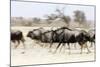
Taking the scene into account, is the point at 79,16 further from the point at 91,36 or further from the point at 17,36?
the point at 17,36

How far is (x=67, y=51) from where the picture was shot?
8.46 ft

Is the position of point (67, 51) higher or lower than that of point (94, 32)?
lower

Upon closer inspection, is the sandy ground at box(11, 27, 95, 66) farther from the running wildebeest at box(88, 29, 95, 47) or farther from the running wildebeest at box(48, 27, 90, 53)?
the running wildebeest at box(88, 29, 95, 47)

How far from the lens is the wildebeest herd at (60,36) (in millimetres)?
2391

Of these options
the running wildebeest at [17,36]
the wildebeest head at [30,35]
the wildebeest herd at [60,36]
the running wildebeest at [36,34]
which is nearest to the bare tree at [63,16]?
the wildebeest herd at [60,36]

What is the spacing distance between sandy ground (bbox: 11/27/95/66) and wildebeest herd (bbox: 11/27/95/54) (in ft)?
0.16

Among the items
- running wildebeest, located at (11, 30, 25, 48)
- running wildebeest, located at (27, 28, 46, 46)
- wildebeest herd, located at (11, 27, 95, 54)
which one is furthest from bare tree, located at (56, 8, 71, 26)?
running wildebeest, located at (11, 30, 25, 48)

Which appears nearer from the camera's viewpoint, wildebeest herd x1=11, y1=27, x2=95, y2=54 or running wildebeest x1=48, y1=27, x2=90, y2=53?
wildebeest herd x1=11, y1=27, x2=95, y2=54

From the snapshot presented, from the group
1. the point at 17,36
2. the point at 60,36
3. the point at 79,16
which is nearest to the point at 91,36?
the point at 79,16

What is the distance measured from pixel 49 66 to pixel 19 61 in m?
0.39

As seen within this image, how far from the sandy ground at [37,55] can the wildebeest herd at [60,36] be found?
5 centimetres

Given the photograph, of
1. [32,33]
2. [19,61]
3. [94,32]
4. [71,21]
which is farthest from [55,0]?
[19,61]

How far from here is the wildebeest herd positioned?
7.84 feet
